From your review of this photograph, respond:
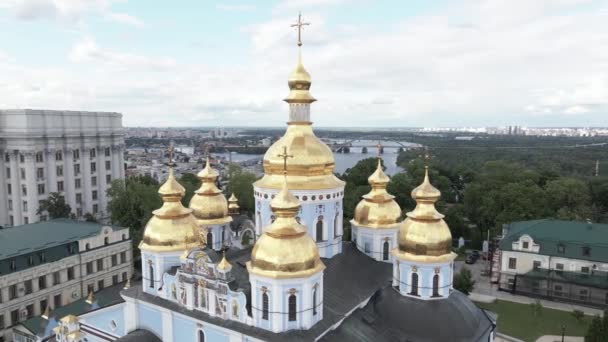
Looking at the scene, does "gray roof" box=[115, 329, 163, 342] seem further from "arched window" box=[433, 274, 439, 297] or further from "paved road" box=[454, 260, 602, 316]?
"paved road" box=[454, 260, 602, 316]

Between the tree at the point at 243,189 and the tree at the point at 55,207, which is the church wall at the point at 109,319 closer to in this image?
the tree at the point at 55,207

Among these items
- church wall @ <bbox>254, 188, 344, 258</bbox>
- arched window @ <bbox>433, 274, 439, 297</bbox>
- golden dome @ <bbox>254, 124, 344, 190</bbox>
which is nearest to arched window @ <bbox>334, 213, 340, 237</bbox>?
church wall @ <bbox>254, 188, 344, 258</bbox>

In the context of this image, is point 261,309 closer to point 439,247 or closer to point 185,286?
point 185,286

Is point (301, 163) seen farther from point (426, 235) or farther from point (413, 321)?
point (413, 321)

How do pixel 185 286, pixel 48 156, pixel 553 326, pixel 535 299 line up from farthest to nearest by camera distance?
pixel 48 156 < pixel 535 299 < pixel 553 326 < pixel 185 286

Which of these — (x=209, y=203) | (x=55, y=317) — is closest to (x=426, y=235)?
(x=209, y=203)

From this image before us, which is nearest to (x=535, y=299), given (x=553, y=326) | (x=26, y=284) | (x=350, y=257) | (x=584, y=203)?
(x=553, y=326)
